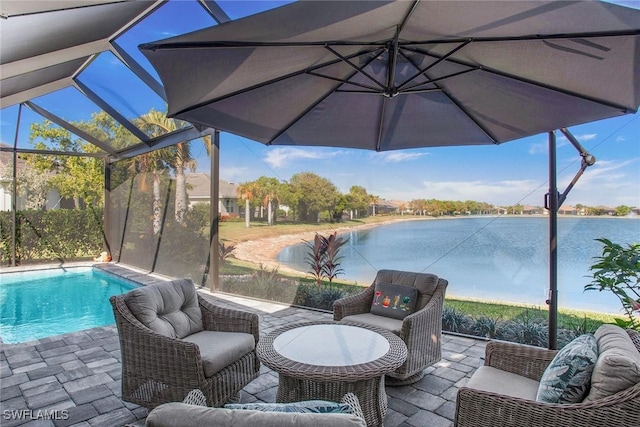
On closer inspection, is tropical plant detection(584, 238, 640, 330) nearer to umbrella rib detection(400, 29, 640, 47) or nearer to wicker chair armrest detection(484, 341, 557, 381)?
wicker chair armrest detection(484, 341, 557, 381)

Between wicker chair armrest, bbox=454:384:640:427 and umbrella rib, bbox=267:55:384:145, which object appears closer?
wicker chair armrest, bbox=454:384:640:427

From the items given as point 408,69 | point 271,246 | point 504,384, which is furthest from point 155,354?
point 271,246

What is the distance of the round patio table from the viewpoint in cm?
228

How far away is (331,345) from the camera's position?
107 inches

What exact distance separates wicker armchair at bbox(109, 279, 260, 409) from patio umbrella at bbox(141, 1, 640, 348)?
1.61 m

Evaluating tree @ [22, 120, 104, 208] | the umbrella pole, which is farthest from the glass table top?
tree @ [22, 120, 104, 208]

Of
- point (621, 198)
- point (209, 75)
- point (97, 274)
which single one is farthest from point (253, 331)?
point (97, 274)

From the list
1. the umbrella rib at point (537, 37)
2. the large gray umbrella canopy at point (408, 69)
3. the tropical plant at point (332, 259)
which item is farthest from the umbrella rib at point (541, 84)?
the tropical plant at point (332, 259)

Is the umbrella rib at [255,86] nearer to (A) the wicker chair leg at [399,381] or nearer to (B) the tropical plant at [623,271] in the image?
(A) the wicker chair leg at [399,381]

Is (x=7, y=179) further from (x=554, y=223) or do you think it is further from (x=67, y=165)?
(x=554, y=223)

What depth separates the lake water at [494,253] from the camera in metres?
4.38

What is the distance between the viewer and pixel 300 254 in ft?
22.5

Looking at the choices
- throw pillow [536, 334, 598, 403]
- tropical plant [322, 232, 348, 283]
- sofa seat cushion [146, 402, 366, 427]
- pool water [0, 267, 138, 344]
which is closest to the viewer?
sofa seat cushion [146, 402, 366, 427]

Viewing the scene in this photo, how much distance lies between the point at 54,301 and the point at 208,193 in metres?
3.95
